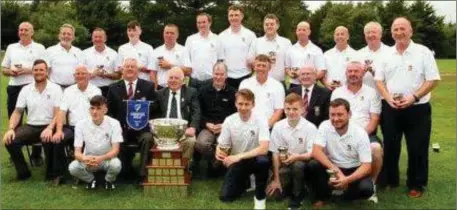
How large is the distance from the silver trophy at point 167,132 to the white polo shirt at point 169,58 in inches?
88.3

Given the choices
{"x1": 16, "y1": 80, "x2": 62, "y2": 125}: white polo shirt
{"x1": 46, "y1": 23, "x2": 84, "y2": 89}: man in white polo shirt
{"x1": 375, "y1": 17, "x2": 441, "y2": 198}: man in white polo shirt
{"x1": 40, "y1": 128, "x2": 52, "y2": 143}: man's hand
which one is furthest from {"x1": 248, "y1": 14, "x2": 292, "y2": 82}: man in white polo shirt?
{"x1": 40, "y1": 128, "x2": 52, "y2": 143}: man's hand

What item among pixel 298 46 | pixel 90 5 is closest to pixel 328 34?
pixel 90 5

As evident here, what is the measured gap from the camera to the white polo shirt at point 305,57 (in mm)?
9172

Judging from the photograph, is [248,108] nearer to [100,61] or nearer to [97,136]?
[97,136]

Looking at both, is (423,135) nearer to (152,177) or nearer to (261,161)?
(261,161)

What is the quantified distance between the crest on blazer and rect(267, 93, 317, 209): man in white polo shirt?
200cm

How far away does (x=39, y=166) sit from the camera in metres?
9.03

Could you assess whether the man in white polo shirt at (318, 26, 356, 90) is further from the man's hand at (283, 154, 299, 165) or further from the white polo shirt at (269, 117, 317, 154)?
the man's hand at (283, 154, 299, 165)

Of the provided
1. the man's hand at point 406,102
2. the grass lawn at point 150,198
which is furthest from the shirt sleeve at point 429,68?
the grass lawn at point 150,198

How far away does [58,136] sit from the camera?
7.91m

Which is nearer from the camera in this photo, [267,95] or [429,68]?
[429,68]

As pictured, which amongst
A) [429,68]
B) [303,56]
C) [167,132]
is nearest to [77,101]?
[167,132]

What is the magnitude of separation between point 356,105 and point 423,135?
964 millimetres

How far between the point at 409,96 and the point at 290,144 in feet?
5.52
